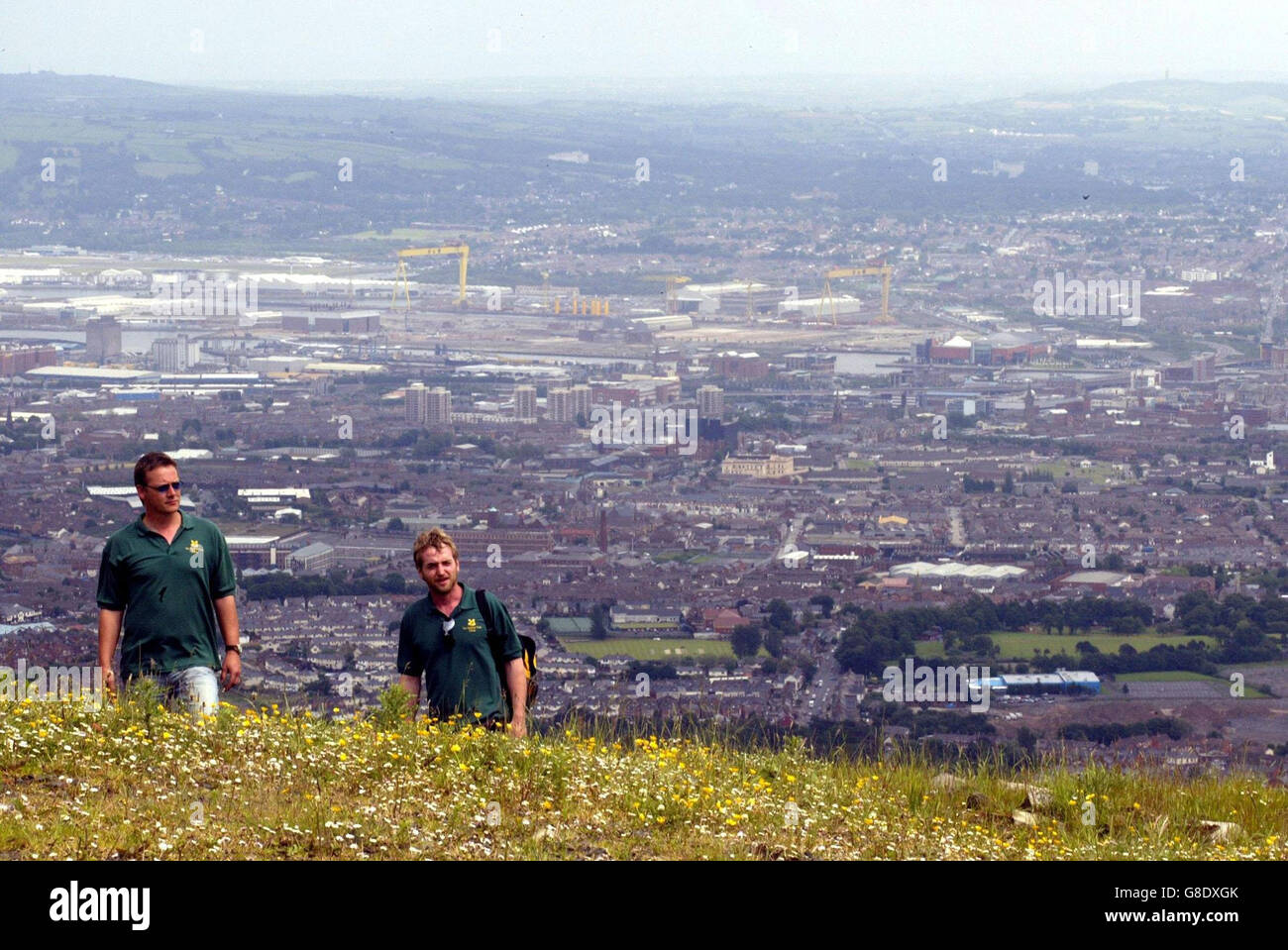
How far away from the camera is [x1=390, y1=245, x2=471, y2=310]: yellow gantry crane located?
60344 mm

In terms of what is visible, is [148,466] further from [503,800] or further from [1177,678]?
[1177,678]

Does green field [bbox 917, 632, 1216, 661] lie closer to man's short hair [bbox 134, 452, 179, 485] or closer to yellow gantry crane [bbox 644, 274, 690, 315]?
man's short hair [bbox 134, 452, 179, 485]

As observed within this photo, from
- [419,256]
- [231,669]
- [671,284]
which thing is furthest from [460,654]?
[419,256]

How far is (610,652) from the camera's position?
1669cm

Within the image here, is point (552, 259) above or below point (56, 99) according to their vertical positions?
below

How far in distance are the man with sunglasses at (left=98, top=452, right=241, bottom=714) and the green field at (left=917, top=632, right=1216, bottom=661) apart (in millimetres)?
13648

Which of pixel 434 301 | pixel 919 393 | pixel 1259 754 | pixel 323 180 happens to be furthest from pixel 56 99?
pixel 1259 754

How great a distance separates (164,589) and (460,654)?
2.21 ft

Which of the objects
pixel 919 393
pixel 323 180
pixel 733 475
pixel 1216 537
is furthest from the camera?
A: pixel 323 180

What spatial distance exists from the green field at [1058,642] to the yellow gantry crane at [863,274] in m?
38.7

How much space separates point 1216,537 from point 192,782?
2399 centimetres
